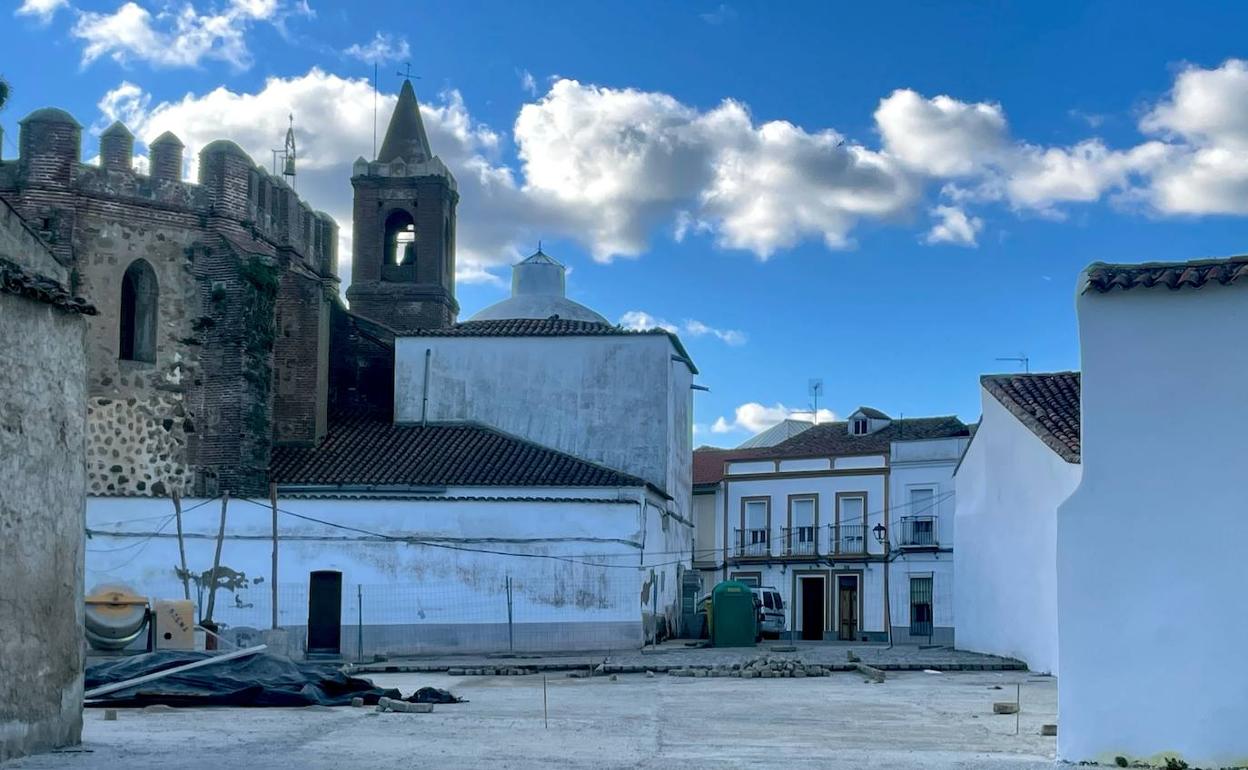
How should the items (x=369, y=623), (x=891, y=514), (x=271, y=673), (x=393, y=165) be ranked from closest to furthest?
(x=271, y=673), (x=369, y=623), (x=393, y=165), (x=891, y=514)

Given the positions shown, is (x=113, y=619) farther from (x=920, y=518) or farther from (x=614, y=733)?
(x=920, y=518)

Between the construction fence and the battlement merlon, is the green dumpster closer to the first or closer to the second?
the construction fence

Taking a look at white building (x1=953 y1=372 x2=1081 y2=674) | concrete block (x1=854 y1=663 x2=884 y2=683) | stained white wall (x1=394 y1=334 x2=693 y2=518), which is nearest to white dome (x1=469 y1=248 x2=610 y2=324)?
stained white wall (x1=394 y1=334 x2=693 y2=518)

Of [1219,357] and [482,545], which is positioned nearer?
[1219,357]

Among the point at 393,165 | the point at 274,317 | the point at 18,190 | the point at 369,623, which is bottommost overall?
the point at 369,623

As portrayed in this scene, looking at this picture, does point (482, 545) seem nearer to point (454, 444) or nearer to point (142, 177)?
point (454, 444)

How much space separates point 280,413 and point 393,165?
1140cm

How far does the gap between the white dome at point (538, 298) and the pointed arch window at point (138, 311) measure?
12.5 meters

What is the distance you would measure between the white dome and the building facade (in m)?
29.7

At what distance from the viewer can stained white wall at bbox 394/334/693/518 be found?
36.2 metres

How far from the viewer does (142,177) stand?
31.3 metres

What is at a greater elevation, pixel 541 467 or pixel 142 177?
pixel 142 177

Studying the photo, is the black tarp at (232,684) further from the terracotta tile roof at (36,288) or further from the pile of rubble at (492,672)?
the pile of rubble at (492,672)

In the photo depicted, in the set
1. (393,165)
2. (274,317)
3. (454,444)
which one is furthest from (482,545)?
(393,165)
